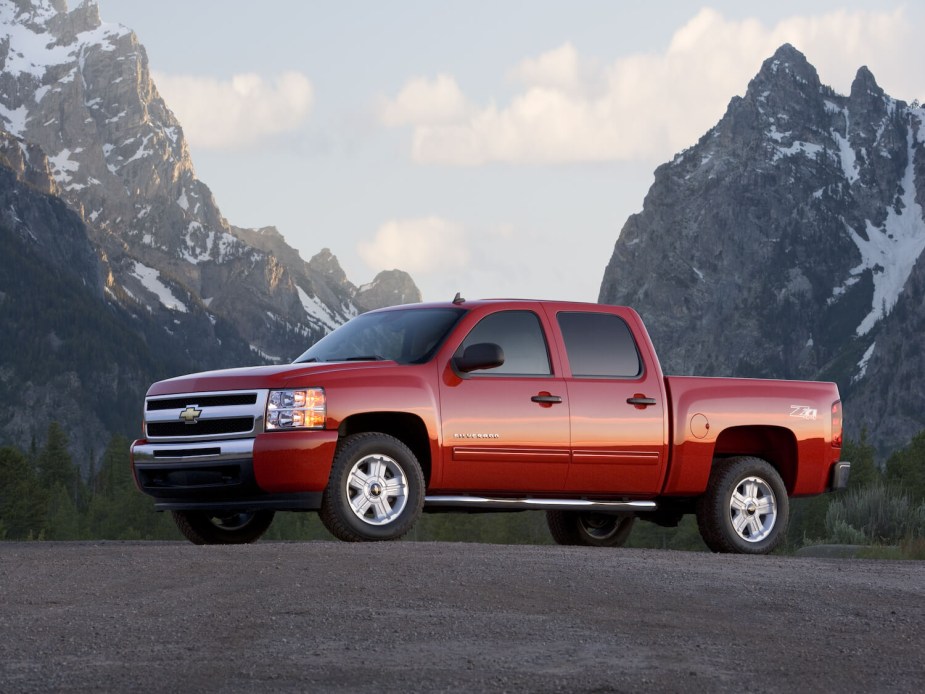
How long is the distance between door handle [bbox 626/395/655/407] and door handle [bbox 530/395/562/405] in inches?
29.6

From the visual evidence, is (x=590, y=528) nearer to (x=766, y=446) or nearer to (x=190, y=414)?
(x=766, y=446)

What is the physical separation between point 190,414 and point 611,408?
139 inches

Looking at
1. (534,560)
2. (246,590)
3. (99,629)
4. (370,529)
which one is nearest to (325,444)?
(370,529)

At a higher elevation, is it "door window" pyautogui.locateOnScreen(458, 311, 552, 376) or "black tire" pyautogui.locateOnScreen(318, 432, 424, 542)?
"door window" pyautogui.locateOnScreen(458, 311, 552, 376)

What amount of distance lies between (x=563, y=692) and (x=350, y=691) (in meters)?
0.89

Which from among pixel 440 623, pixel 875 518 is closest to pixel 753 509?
pixel 440 623

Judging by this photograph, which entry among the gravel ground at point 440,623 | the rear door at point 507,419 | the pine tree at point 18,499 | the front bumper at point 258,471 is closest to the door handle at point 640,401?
the rear door at point 507,419

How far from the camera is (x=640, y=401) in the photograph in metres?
13.6

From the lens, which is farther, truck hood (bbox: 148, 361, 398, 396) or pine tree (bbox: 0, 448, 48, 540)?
pine tree (bbox: 0, 448, 48, 540)

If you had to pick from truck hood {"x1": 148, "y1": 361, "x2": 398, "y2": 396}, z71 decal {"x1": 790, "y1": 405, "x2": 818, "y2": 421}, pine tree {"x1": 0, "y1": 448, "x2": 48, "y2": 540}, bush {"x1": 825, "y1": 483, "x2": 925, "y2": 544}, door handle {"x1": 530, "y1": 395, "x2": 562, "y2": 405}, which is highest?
truck hood {"x1": 148, "y1": 361, "x2": 398, "y2": 396}

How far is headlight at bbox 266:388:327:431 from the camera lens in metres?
12.2

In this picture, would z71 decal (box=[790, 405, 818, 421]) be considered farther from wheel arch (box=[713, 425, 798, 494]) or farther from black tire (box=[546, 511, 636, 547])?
black tire (box=[546, 511, 636, 547])

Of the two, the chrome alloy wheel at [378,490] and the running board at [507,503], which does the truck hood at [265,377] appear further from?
the running board at [507,503]

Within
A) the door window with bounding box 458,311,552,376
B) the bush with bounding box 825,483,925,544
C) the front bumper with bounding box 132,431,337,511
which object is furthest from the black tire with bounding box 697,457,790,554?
the bush with bounding box 825,483,925,544
